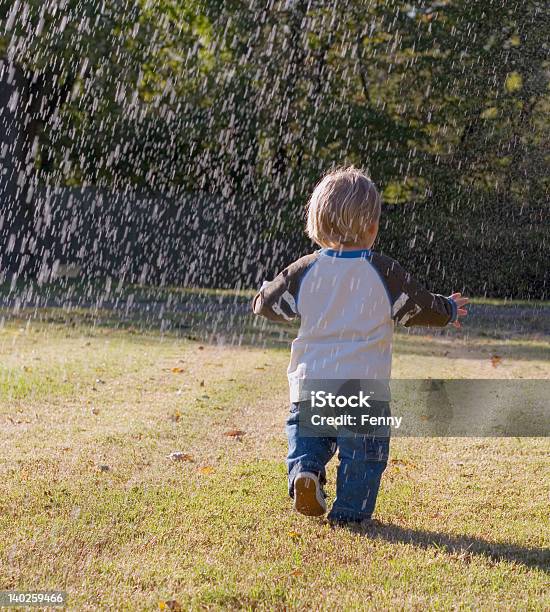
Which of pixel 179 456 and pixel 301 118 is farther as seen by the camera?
pixel 301 118

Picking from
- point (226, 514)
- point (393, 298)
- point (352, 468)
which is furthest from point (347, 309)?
point (226, 514)

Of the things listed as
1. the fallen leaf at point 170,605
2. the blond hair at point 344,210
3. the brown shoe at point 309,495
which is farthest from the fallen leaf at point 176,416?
the fallen leaf at point 170,605

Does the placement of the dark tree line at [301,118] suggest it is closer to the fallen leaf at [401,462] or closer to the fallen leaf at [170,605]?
the fallen leaf at [401,462]

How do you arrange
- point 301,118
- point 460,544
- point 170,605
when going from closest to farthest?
1. point 170,605
2. point 460,544
3. point 301,118

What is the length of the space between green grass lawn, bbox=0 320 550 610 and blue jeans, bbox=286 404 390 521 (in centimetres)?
11

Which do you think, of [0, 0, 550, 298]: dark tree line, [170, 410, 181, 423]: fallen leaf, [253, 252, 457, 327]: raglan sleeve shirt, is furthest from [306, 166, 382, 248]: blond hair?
[0, 0, 550, 298]: dark tree line

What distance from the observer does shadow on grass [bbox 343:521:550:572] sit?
3.26 meters

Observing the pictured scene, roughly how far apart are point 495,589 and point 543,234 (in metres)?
15.4

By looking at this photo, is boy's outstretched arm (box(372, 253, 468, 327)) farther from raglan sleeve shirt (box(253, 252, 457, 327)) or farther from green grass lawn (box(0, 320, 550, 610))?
green grass lawn (box(0, 320, 550, 610))

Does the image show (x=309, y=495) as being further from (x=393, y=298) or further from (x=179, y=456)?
(x=179, y=456)

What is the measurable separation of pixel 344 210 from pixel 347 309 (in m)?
0.40

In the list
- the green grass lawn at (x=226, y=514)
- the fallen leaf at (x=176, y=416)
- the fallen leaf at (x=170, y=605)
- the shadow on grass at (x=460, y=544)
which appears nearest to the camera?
the fallen leaf at (x=170, y=605)

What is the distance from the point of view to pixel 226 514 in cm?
373

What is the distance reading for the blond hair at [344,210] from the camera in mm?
3635
